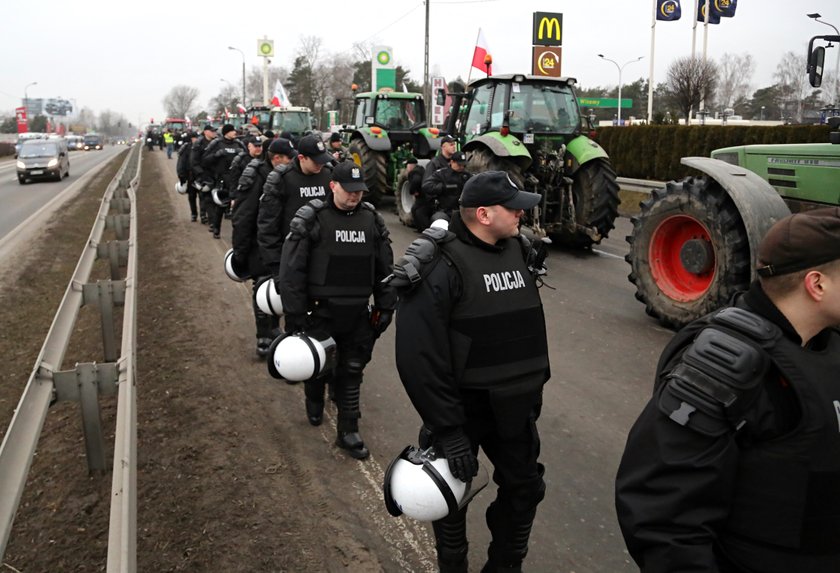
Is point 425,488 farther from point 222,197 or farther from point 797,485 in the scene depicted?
point 222,197

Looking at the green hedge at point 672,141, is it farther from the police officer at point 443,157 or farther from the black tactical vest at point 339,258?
the black tactical vest at point 339,258

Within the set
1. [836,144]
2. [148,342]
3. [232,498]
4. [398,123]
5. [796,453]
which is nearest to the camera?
[796,453]

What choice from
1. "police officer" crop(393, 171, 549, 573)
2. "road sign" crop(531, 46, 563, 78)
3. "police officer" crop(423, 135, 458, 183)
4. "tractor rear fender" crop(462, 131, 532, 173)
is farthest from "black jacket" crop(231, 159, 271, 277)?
"road sign" crop(531, 46, 563, 78)

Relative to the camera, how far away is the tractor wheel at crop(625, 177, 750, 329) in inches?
247

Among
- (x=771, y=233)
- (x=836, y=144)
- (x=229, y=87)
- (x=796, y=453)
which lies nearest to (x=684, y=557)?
(x=796, y=453)

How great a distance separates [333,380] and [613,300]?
4.40 metres

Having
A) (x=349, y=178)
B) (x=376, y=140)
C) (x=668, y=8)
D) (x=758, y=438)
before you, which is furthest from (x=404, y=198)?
(x=668, y=8)

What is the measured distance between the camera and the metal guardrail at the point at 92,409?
272cm

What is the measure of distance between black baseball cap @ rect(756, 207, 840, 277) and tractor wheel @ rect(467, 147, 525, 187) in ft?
26.8

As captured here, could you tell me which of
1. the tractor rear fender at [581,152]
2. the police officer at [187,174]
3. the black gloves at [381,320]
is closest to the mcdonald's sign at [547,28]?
the police officer at [187,174]

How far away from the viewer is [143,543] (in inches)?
140

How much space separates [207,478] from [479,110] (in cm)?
843

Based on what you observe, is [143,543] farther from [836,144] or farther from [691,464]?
[836,144]

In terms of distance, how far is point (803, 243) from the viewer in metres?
1.67
